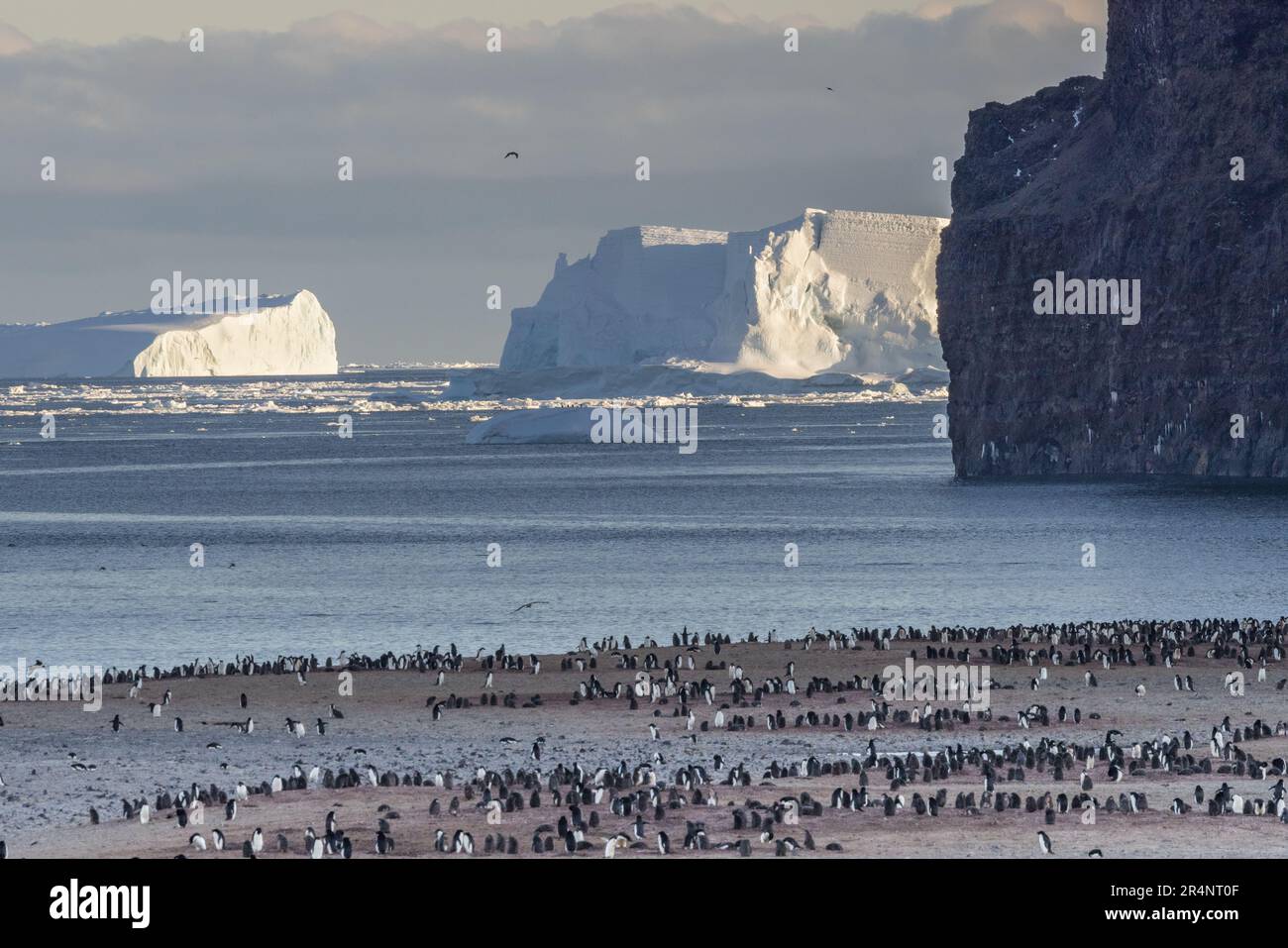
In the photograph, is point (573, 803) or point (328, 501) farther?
point (328, 501)

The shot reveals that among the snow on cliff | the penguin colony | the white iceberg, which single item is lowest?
the penguin colony

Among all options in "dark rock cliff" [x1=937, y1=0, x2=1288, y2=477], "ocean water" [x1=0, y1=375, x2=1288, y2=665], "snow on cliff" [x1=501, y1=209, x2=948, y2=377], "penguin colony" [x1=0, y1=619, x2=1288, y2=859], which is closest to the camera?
"penguin colony" [x1=0, y1=619, x2=1288, y2=859]

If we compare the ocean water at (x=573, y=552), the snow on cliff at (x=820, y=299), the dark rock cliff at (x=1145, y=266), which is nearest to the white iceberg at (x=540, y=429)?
the ocean water at (x=573, y=552)

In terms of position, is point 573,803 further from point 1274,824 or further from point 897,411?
point 897,411

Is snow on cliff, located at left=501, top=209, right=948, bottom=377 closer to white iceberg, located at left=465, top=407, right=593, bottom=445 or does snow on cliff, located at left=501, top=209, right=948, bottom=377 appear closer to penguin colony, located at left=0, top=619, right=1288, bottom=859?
white iceberg, located at left=465, top=407, right=593, bottom=445

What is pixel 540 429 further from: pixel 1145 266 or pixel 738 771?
pixel 738 771

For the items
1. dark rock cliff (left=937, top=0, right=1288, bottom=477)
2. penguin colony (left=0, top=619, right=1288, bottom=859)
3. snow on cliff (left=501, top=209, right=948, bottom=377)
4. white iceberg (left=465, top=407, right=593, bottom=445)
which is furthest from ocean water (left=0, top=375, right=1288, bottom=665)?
snow on cliff (left=501, top=209, right=948, bottom=377)

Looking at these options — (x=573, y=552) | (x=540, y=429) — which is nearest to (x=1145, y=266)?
(x=573, y=552)
